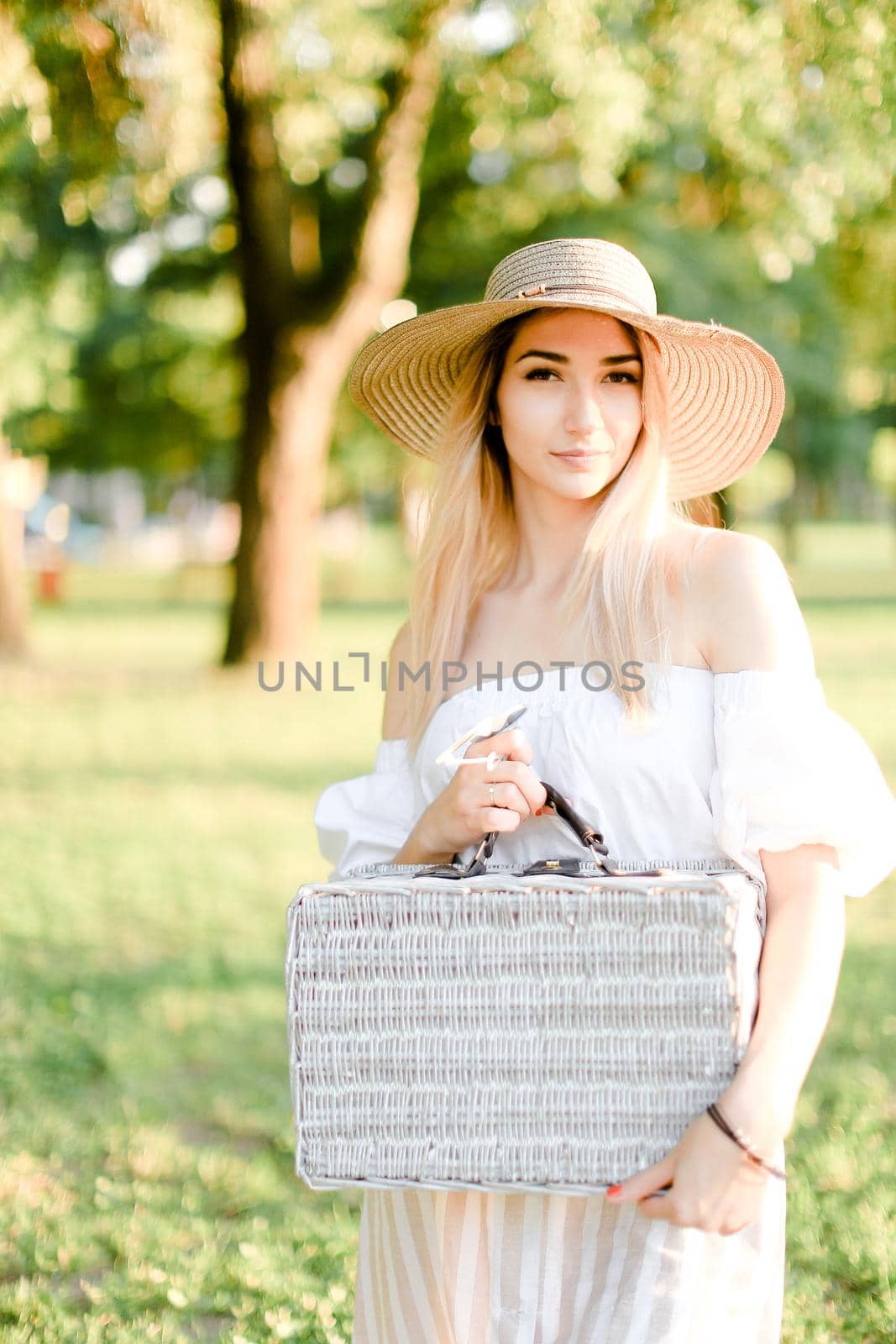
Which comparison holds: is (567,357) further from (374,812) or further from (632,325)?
(374,812)

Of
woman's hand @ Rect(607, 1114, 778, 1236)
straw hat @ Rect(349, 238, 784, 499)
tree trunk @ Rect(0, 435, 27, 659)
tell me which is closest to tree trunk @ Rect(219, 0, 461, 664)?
tree trunk @ Rect(0, 435, 27, 659)

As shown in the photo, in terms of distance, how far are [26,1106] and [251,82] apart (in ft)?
27.0

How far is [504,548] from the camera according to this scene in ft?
7.66

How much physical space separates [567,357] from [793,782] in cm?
78

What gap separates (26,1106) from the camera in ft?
12.8

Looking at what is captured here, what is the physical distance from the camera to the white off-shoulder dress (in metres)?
1.67

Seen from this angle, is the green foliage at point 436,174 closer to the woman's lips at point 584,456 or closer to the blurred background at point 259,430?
the blurred background at point 259,430

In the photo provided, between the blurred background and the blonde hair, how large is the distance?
11.0 inches

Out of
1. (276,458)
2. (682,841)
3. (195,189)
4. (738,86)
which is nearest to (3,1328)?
(682,841)

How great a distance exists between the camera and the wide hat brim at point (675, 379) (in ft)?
6.76

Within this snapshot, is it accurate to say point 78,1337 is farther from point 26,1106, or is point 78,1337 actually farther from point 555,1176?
point 555,1176

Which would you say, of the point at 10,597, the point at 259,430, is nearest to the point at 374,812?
the point at 259,430

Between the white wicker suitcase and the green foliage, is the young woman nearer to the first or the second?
the white wicker suitcase

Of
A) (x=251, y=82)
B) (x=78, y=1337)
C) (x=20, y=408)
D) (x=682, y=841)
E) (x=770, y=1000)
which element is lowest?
(x=78, y=1337)
